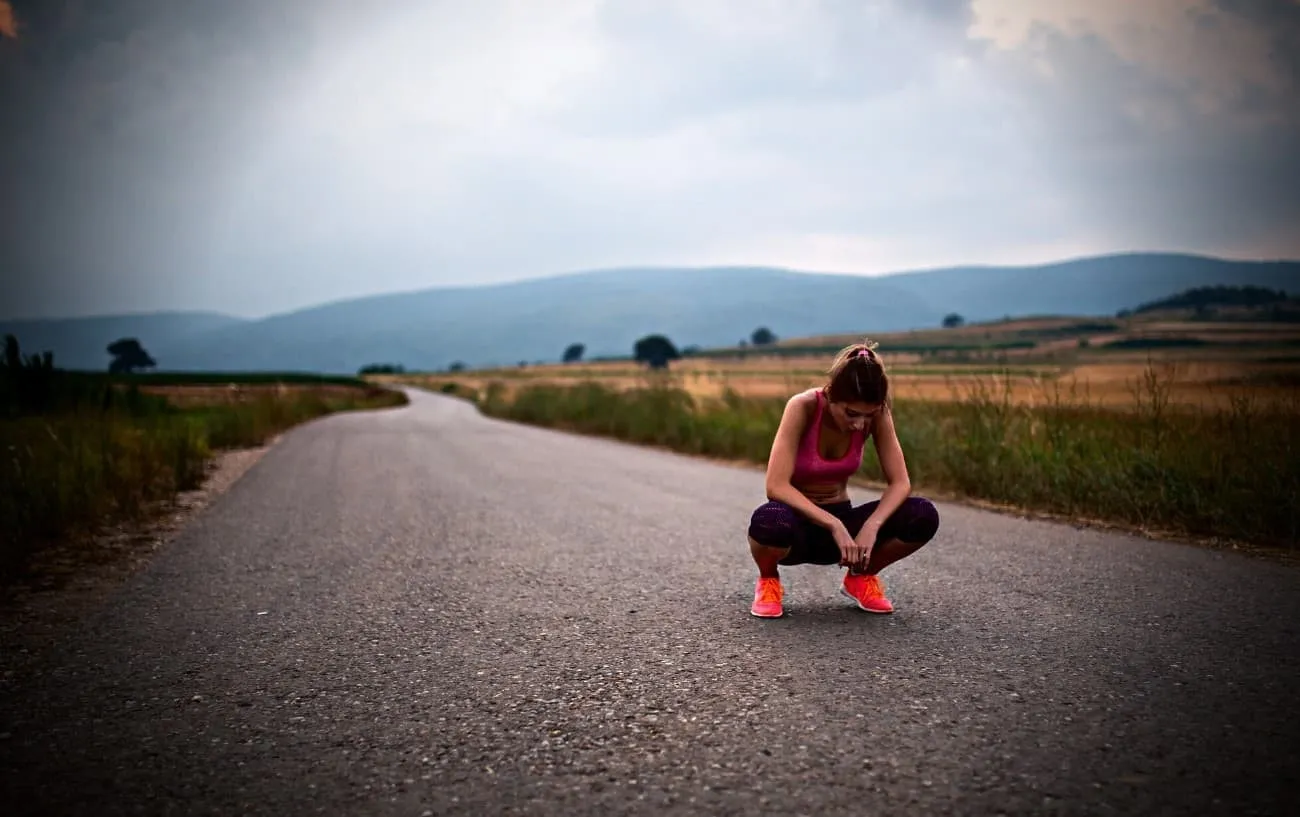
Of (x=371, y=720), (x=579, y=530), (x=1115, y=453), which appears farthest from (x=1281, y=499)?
(x=371, y=720)

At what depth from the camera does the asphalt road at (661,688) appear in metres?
2.53

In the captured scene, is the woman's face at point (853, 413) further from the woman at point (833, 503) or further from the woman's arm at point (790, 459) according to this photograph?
the woman's arm at point (790, 459)

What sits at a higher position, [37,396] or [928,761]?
[37,396]

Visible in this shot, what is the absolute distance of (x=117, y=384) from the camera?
18.5 metres

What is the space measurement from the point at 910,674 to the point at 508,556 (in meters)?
3.53

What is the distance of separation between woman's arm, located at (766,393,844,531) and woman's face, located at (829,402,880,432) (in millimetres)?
174

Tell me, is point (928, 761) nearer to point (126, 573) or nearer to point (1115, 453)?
point (126, 573)

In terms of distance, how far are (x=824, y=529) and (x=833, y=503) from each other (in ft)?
0.60

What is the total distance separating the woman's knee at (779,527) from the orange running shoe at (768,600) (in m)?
0.26

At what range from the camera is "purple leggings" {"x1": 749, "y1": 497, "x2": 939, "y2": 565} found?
436cm

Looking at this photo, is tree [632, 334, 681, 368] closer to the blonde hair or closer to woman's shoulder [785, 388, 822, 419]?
woman's shoulder [785, 388, 822, 419]

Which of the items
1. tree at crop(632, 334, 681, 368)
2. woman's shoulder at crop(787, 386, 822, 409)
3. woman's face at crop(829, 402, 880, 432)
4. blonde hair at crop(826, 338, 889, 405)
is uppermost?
tree at crop(632, 334, 681, 368)

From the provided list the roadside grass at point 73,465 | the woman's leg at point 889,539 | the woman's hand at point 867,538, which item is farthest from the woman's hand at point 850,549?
the roadside grass at point 73,465

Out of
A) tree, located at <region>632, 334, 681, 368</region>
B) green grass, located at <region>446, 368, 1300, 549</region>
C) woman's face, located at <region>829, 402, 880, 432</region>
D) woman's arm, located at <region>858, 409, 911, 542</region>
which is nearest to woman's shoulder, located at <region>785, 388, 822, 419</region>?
woman's face, located at <region>829, 402, 880, 432</region>
